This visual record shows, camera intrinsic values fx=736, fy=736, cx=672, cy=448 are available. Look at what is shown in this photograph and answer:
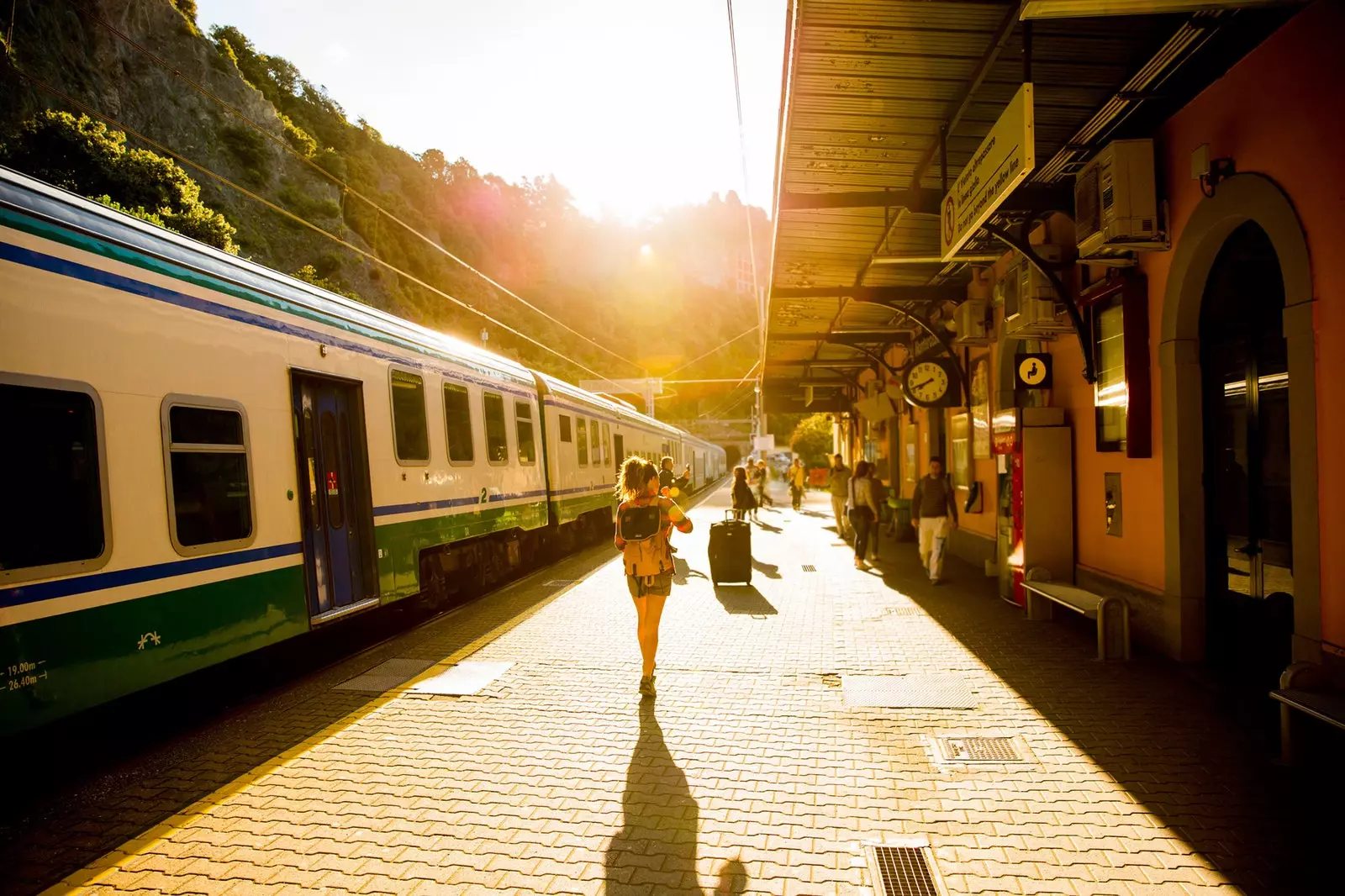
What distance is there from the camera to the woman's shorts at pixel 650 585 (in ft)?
18.0

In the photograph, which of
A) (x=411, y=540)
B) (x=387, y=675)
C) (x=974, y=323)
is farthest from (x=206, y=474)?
(x=974, y=323)

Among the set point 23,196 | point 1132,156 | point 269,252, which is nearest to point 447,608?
point 23,196

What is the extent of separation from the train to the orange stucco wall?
23.1ft

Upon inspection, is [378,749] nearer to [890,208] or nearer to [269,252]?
[890,208]

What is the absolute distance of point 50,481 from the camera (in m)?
4.04

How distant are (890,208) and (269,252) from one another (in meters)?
39.5

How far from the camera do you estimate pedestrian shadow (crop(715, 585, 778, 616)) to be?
8.42 m

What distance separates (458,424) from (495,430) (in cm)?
125

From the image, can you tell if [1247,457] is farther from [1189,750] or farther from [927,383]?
[927,383]

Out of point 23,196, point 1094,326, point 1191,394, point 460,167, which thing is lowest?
point 1191,394

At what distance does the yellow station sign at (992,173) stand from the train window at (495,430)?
6.24m

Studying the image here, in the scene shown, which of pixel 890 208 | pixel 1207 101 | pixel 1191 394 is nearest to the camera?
pixel 1207 101

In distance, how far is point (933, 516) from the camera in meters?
9.93

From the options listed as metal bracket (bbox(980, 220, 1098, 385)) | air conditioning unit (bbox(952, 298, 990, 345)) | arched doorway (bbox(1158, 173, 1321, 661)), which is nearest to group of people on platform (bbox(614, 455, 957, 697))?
air conditioning unit (bbox(952, 298, 990, 345))
